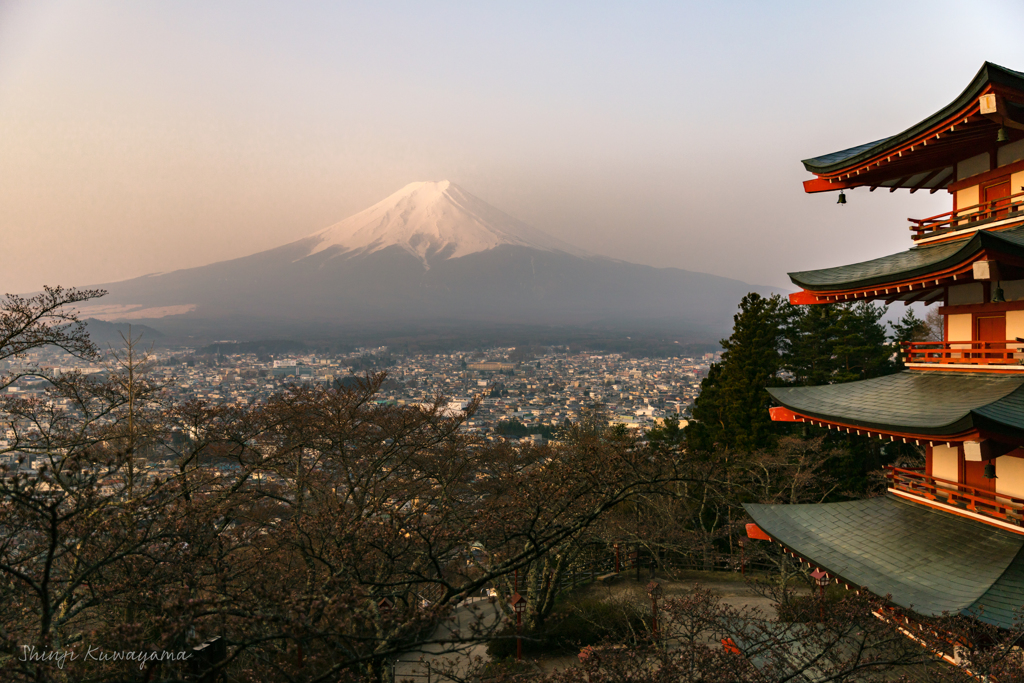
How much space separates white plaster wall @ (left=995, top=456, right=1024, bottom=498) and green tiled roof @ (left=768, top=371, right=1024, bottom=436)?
0.63m

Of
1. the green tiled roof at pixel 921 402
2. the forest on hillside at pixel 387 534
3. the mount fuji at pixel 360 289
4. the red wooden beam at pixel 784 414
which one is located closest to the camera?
the forest on hillside at pixel 387 534

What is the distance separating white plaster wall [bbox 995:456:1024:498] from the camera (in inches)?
191

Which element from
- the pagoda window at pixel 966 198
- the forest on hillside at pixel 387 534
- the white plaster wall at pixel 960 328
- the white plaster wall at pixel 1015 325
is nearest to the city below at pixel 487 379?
the forest on hillside at pixel 387 534

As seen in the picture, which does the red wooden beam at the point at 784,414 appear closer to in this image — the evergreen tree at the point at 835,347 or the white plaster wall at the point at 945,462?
the white plaster wall at the point at 945,462

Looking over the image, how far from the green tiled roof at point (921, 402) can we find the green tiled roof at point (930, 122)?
2442 millimetres

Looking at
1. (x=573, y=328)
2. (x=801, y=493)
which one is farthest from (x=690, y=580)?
(x=573, y=328)

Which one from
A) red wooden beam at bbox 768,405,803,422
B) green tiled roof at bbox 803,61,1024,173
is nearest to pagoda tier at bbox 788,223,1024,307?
green tiled roof at bbox 803,61,1024,173

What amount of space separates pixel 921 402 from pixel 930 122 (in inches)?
104

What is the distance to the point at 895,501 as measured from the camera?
589 cm

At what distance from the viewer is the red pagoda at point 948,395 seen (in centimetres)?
441

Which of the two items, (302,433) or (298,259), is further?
(298,259)

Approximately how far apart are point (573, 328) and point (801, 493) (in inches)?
5453

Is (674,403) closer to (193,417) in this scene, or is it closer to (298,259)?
(193,417)

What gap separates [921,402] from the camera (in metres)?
5.33
